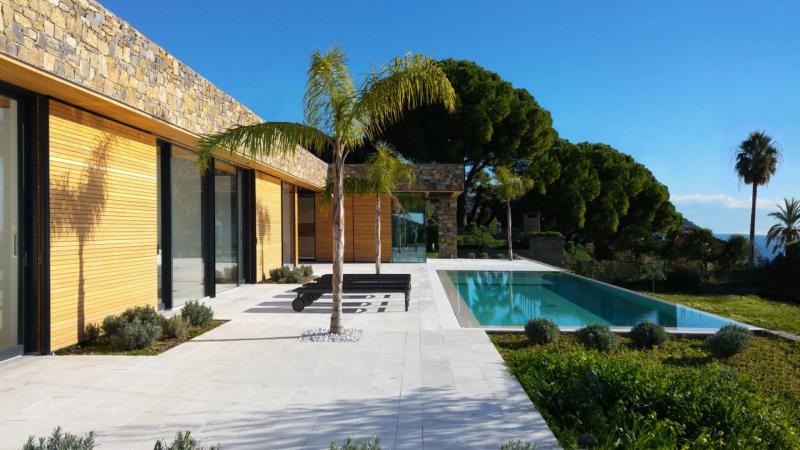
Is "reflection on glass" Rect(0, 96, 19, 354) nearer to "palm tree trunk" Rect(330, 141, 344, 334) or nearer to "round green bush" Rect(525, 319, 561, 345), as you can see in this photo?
"palm tree trunk" Rect(330, 141, 344, 334)

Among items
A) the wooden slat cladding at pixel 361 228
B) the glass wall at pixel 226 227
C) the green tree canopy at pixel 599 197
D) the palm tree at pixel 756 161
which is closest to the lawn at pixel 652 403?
the glass wall at pixel 226 227

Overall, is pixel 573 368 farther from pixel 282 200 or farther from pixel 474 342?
pixel 282 200

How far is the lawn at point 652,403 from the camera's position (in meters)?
3.57

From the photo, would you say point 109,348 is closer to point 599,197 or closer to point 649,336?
point 649,336

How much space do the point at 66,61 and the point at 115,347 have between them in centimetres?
315

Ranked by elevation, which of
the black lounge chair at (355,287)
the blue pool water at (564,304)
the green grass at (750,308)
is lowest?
the green grass at (750,308)

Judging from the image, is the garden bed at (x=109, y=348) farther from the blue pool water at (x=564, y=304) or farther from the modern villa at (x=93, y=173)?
the blue pool water at (x=564, y=304)

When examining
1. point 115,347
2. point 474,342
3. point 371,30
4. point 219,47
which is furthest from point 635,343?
point 219,47

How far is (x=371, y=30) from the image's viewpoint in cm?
1447

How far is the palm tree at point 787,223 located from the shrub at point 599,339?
93.4 ft

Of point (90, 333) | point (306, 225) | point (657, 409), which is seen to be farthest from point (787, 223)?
point (90, 333)

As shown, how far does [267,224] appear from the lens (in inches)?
551

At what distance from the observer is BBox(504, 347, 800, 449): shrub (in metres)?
3.54

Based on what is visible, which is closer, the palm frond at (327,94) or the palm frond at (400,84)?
the palm frond at (400,84)
